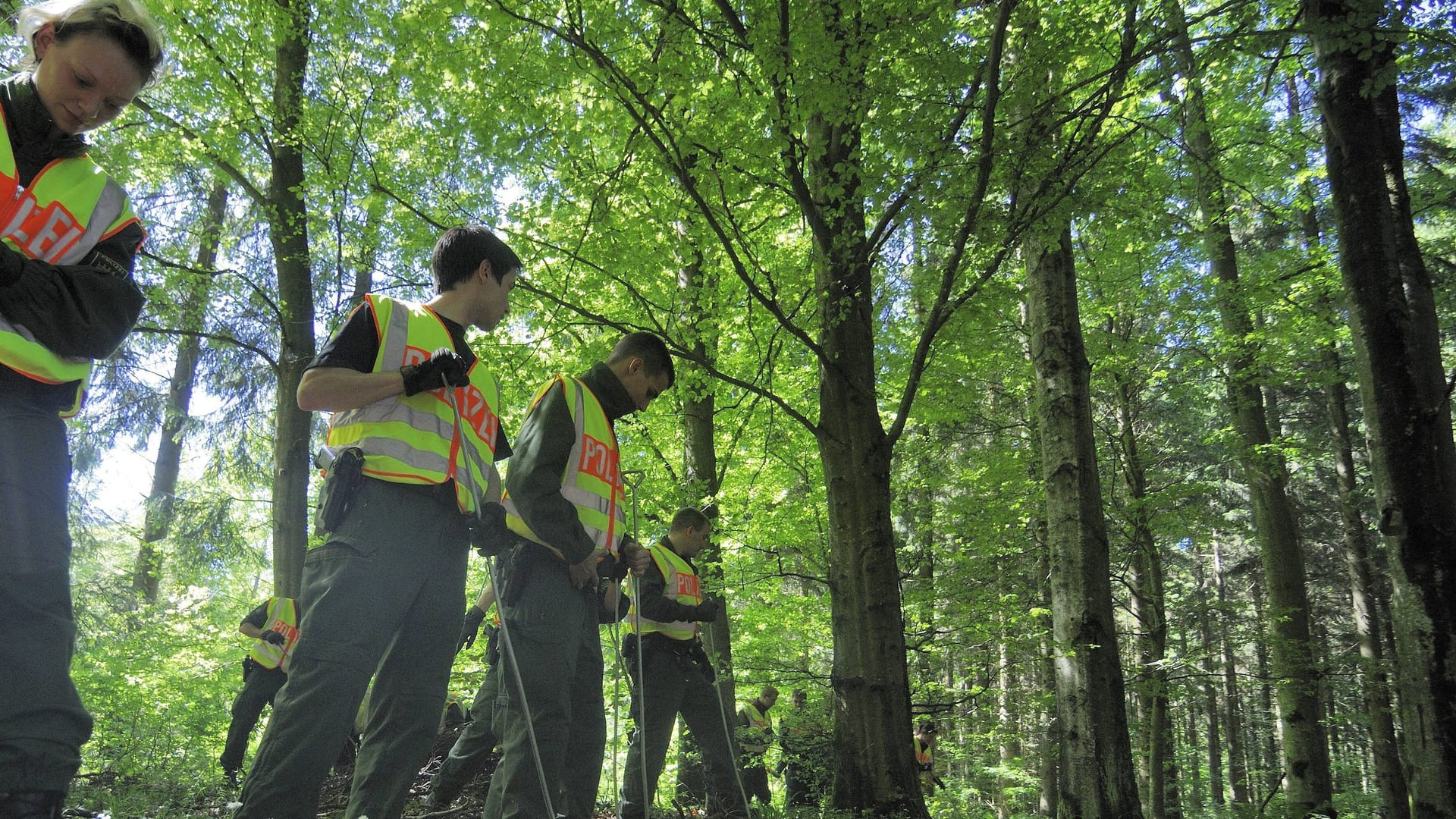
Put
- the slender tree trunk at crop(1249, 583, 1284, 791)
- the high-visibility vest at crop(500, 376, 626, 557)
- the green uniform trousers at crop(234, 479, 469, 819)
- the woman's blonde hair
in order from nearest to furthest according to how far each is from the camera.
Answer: the woman's blonde hair → the green uniform trousers at crop(234, 479, 469, 819) → the high-visibility vest at crop(500, 376, 626, 557) → the slender tree trunk at crop(1249, 583, 1284, 791)

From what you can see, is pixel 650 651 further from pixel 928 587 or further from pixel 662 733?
pixel 928 587

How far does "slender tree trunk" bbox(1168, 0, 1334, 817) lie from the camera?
30.0 ft

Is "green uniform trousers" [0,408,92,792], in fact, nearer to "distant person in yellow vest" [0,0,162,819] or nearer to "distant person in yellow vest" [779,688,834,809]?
"distant person in yellow vest" [0,0,162,819]

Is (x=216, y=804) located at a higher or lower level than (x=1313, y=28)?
lower

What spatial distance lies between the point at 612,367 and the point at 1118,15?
3.26 meters

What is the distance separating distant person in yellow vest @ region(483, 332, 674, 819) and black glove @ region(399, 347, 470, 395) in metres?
0.76

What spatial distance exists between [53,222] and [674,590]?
4.62m

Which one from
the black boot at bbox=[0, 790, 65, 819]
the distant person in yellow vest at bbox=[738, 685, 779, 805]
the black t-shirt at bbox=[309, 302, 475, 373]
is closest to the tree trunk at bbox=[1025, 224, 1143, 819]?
the distant person in yellow vest at bbox=[738, 685, 779, 805]

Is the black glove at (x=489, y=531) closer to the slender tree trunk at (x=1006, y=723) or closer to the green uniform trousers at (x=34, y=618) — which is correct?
the green uniform trousers at (x=34, y=618)

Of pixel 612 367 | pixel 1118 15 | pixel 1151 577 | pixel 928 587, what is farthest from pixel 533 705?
pixel 1151 577

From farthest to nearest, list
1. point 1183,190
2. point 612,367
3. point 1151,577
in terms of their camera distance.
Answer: point 1151,577 < point 1183,190 < point 612,367

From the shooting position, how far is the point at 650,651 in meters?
5.76

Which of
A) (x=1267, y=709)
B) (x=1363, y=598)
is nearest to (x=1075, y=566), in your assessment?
(x=1363, y=598)

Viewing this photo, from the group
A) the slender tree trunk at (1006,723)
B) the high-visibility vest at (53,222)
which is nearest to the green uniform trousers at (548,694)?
the high-visibility vest at (53,222)
